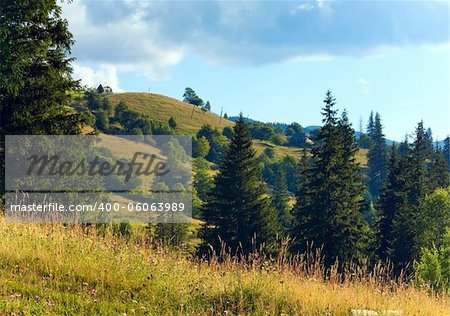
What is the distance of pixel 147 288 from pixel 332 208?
31.8 metres

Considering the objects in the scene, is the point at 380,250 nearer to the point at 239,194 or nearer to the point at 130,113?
the point at 239,194

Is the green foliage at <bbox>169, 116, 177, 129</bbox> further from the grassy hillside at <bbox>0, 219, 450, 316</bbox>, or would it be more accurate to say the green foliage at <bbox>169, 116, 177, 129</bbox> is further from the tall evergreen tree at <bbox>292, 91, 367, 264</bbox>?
the grassy hillside at <bbox>0, 219, 450, 316</bbox>

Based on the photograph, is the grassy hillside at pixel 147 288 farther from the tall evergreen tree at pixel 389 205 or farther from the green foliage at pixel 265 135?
the green foliage at pixel 265 135

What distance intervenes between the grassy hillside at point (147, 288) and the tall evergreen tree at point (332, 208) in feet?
89.5

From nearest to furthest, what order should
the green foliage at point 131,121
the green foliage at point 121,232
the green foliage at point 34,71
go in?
the green foliage at point 121,232
the green foliage at point 34,71
the green foliage at point 131,121

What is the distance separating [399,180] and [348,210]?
12653 mm

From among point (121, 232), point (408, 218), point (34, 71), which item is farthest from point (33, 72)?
point (408, 218)

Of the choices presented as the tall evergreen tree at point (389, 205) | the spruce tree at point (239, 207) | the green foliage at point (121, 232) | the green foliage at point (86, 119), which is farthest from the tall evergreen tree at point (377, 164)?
the green foliage at point (121, 232)

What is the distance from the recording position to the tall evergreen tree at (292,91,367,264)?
36.2 meters

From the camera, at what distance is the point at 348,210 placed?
37312mm

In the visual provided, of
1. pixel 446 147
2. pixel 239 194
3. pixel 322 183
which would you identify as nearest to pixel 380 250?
pixel 322 183

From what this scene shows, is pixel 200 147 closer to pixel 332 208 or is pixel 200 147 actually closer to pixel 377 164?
pixel 377 164

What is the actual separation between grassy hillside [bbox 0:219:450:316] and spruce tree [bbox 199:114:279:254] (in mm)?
32362

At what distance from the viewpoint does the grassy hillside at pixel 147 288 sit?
6.25 meters
